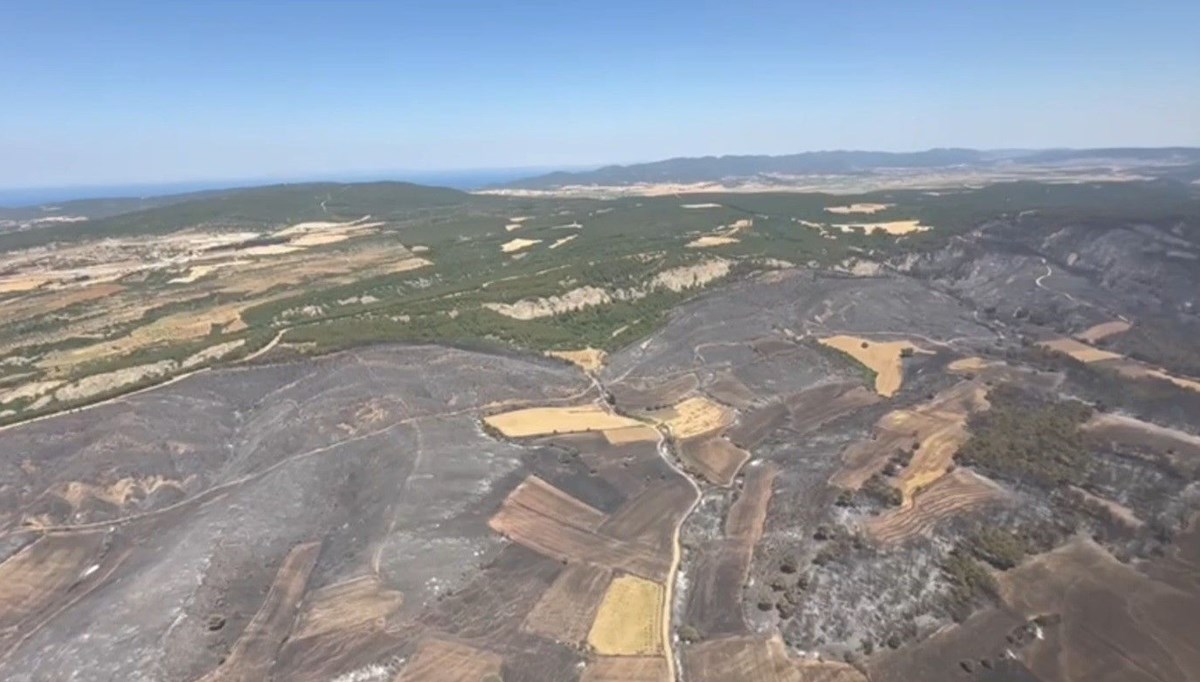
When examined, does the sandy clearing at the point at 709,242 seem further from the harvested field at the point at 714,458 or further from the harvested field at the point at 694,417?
the harvested field at the point at 714,458

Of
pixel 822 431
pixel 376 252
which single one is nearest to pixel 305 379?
pixel 822 431

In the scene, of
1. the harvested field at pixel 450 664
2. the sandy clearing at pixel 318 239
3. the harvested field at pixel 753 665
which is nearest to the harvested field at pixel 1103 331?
the harvested field at pixel 753 665

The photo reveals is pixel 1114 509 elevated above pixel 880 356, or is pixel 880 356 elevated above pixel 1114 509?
pixel 880 356

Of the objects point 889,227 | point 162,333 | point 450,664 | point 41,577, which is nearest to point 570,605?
point 450,664

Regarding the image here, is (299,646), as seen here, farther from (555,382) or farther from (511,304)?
(511,304)

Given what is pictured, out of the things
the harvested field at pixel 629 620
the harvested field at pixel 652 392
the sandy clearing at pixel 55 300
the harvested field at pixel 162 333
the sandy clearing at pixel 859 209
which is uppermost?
the sandy clearing at pixel 859 209

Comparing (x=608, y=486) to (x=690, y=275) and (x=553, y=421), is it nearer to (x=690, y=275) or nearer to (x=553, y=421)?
(x=553, y=421)

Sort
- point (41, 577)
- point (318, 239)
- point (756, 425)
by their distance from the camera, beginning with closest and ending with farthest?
point (41, 577)
point (756, 425)
point (318, 239)
